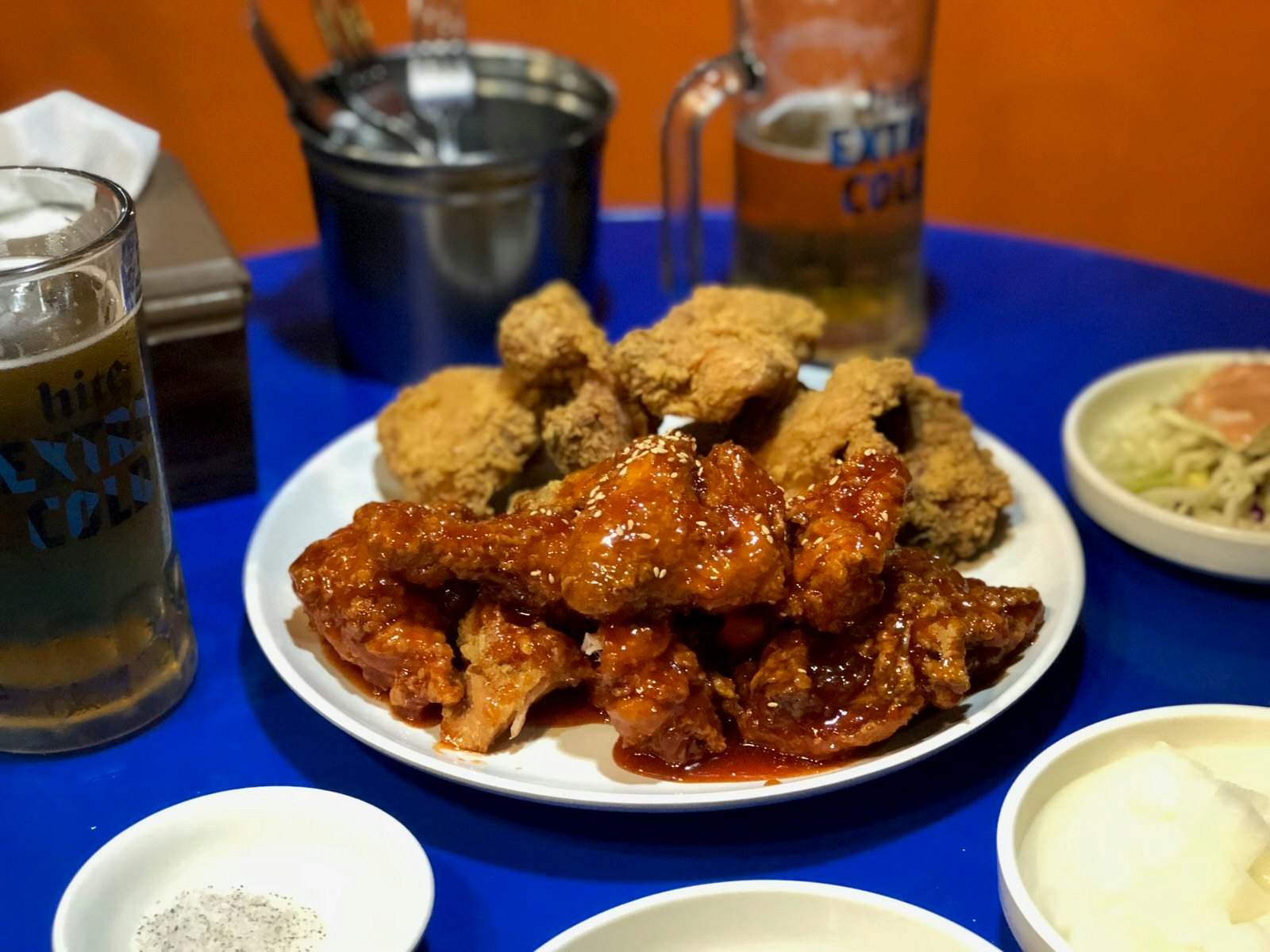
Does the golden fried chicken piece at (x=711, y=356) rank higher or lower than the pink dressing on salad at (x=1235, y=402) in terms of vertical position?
higher

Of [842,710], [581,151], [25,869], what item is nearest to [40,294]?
[25,869]

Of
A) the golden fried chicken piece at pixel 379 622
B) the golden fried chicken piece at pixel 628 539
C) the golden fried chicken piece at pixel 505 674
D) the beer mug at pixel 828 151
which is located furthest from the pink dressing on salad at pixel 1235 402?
the golden fried chicken piece at pixel 379 622

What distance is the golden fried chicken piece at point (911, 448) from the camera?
171 cm

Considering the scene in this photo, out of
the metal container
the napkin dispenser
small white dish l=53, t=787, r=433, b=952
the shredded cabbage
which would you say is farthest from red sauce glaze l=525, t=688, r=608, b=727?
the metal container

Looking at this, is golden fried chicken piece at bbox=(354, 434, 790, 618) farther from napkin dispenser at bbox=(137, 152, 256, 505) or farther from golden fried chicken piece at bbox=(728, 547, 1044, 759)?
napkin dispenser at bbox=(137, 152, 256, 505)

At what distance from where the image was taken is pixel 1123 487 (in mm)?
1989

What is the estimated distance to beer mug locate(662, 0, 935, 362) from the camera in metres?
2.29

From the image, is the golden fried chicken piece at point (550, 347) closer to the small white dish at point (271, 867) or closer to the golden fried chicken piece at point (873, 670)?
the golden fried chicken piece at point (873, 670)

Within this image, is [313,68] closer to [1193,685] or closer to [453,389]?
[453,389]

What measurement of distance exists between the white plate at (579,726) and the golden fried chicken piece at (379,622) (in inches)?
1.8

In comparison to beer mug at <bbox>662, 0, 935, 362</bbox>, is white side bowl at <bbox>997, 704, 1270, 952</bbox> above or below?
below

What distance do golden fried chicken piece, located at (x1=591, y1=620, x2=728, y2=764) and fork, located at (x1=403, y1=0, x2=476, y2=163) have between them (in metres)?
1.53

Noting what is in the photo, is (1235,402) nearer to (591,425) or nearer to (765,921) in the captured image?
(591,425)

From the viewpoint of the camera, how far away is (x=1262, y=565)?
5.96 feet
